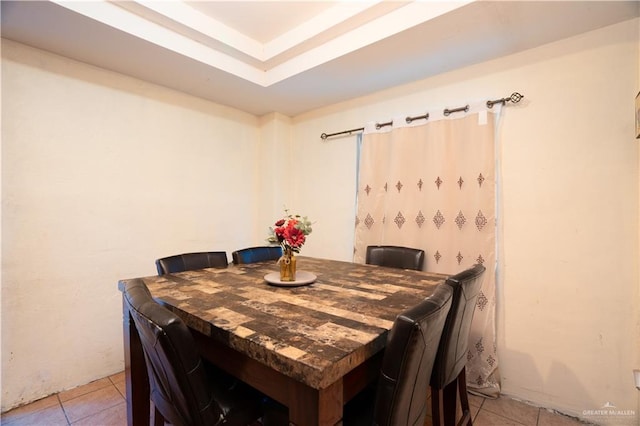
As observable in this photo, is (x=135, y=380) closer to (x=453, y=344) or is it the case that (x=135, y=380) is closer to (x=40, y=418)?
(x=40, y=418)

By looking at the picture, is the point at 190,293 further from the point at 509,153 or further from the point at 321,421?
the point at 509,153

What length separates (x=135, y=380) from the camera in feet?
4.51

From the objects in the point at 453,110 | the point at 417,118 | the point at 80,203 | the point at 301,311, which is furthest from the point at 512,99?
the point at 80,203

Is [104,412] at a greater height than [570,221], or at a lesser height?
lesser

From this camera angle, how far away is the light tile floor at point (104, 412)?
176cm

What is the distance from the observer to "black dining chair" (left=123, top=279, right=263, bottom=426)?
0.83 m

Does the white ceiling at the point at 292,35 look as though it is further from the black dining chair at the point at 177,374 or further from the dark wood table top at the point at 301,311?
the black dining chair at the point at 177,374

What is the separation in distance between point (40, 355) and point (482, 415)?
9.37 ft

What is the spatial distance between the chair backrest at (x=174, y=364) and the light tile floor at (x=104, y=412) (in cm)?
124

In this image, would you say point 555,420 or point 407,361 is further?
point 555,420

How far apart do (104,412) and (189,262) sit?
102cm

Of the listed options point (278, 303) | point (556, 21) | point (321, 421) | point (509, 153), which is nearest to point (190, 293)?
point (278, 303)

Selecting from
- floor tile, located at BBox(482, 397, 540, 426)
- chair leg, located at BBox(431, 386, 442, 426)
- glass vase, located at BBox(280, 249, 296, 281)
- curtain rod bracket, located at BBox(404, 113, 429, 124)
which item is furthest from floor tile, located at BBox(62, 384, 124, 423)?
curtain rod bracket, located at BBox(404, 113, 429, 124)

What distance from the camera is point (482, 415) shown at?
5.96ft
